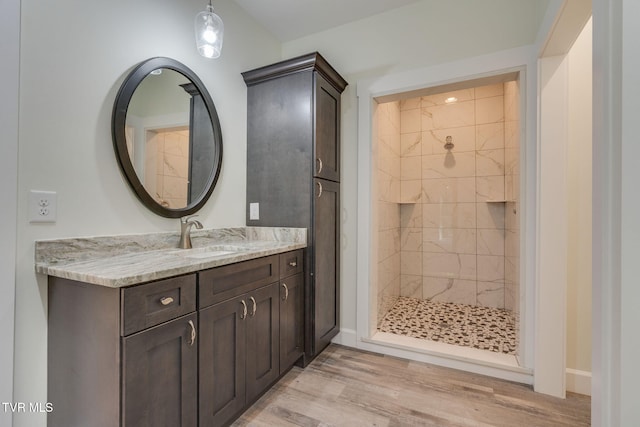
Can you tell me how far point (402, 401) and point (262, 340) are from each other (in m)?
0.92

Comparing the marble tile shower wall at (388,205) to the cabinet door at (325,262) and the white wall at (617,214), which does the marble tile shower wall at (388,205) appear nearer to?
the cabinet door at (325,262)

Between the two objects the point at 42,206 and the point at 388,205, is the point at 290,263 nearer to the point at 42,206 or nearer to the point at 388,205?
the point at 42,206

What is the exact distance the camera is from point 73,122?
130 cm

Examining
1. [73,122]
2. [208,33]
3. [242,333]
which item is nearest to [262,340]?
[242,333]

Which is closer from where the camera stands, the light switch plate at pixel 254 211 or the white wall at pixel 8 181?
the white wall at pixel 8 181

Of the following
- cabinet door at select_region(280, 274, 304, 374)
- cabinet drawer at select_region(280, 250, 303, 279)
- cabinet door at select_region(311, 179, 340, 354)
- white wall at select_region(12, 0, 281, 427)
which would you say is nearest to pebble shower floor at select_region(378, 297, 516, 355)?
cabinet door at select_region(311, 179, 340, 354)

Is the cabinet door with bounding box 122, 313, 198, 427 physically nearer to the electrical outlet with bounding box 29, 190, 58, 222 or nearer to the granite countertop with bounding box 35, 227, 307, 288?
the granite countertop with bounding box 35, 227, 307, 288

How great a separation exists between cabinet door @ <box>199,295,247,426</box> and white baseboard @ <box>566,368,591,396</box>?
80.2 inches

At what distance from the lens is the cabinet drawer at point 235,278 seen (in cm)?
128

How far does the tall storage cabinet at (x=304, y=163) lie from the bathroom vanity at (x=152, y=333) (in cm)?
50

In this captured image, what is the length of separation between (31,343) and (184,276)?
69cm

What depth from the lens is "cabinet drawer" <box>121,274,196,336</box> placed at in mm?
975

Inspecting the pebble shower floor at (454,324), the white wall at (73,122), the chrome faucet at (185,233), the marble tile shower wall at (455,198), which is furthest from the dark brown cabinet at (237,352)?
the marble tile shower wall at (455,198)

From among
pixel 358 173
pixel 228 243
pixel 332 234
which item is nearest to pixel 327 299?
pixel 332 234
